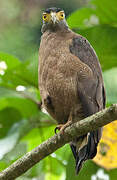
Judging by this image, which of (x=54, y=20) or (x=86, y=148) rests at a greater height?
(x=54, y=20)

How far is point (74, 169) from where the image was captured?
12.5 feet

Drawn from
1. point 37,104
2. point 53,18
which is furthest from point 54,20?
point 37,104

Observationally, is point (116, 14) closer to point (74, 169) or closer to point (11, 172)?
point (74, 169)

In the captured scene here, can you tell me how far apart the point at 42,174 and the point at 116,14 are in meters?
1.64

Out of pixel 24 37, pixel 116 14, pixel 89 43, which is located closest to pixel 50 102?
pixel 89 43

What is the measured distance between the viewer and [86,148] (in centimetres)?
370

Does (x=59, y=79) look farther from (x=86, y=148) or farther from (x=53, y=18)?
(x=53, y=18)

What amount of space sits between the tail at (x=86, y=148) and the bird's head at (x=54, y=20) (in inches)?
44.8

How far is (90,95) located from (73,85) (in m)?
0.16

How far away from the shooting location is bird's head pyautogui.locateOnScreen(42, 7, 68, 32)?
430 centimetres

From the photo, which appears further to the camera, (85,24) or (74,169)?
(85,24)

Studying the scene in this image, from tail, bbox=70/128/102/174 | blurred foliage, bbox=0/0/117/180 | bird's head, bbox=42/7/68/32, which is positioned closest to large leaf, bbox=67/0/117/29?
blurred foliage, bbox=0/0/117/180

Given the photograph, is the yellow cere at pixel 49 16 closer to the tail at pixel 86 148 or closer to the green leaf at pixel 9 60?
the green leaf at pixel 9 60

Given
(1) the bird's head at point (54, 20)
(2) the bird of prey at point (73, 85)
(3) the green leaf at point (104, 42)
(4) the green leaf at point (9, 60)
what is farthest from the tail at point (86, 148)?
(1) the bird's head at point (54, 20)
